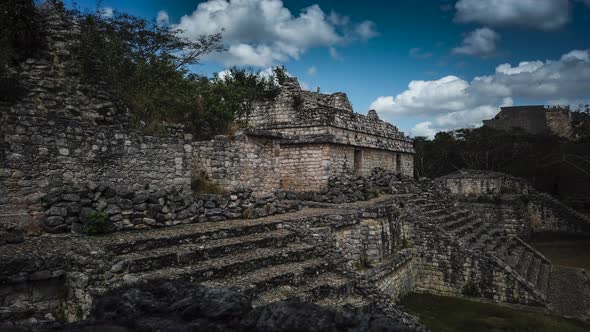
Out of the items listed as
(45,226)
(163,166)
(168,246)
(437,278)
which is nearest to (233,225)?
(168,246)

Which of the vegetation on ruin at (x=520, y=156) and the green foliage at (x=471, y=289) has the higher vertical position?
the vegetation on ruin at (x=520, y=156)

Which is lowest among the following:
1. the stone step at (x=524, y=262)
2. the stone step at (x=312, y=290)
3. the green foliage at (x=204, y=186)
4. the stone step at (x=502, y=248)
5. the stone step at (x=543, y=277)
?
the stone step at (x=543, y=277)

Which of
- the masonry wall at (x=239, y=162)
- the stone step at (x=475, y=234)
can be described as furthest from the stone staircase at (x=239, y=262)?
the stone step at (x=475, y=234)

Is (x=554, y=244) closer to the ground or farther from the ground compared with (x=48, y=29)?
closer to the ground

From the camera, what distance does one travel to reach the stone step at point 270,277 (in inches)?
215

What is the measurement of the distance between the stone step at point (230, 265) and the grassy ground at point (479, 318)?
3420 millimetres

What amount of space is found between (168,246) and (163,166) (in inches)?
108

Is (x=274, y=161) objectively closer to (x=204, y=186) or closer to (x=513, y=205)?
(x=204, y=186)

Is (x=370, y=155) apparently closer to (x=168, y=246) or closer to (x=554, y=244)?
(x=554, y=244)

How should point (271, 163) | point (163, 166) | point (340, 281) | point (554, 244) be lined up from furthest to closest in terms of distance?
point (554, 244), point (271, 163), point (163, 166), point (340, 281)

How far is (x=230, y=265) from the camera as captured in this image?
5.89 metres

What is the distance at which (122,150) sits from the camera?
7637 millimetres

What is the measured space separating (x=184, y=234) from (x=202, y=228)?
628 millimetres

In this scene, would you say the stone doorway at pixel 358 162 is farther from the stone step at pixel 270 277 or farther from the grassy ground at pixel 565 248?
the stone step at pixel 270 277
